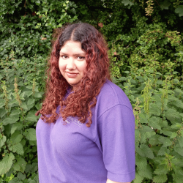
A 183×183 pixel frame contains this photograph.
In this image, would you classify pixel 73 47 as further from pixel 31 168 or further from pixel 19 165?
pixel 31 168

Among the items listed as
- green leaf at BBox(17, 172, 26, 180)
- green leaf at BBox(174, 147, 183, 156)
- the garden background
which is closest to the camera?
green leaf at BBox(174, 147, 183, 156)

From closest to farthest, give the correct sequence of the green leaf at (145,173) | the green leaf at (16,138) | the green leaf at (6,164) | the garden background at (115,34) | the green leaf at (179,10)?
the green leaf at (145,173)
the green leaf at (6,164)
the green leaf at (16,138)
the garden background at (115,34)
the green leaf at (179,10)

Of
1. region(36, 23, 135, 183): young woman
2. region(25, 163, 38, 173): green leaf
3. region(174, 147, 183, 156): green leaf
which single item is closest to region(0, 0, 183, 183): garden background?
region(25, 163, 38, 173): green leaf

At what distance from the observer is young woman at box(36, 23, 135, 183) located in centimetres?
95

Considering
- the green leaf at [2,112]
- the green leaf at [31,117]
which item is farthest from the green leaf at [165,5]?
the green leaf at [2,112]

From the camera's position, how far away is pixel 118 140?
92 centimetres

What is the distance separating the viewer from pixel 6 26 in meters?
4.51

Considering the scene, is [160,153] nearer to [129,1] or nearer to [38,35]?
[129,1]

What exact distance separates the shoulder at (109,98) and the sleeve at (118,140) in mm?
22

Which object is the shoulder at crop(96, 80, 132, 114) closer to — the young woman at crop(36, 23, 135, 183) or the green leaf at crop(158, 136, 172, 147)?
the young woman at crop(36, 23, 135, 183)

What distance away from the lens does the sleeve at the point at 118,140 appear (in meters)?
0.92

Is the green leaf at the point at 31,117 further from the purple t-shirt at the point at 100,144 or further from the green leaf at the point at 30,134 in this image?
the purple t-shirt at the point at 100,144

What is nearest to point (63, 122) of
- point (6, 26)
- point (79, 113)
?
point (79, 113)

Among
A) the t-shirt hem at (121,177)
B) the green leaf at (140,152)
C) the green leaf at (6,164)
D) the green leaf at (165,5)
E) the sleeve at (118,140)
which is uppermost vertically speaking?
the green leaf at (165,5)
